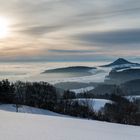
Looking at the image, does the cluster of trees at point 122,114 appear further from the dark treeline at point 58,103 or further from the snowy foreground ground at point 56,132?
the snowy foreground ground at point 56,132

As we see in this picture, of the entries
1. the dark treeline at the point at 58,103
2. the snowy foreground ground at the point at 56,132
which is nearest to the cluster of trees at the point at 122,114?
the dark treeline at the point at 58,103

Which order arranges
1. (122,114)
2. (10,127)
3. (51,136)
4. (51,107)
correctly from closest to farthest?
(51,136)
(10,127)
(122,114)
(51,107)

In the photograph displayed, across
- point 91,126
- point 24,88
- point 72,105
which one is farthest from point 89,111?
point 91,126

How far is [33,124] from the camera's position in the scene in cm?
672

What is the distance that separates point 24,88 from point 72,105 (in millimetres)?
13083

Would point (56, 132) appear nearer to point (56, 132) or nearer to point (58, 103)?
point (56, 132)

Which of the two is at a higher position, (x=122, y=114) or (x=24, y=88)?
(x=24, y=88)

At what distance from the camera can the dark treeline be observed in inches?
2080

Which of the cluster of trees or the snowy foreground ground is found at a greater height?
the snowy foreground ground

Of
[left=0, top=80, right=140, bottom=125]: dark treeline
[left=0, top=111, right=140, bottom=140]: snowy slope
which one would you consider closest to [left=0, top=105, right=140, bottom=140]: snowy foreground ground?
[left=0, top=111, right=140, bottom=140]: snowy slope

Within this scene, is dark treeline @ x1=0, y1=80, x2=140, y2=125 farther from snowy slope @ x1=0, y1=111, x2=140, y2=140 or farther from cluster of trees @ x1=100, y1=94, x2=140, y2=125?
A: snowy slope @ x1=0, y1=111, x2=140, y2=140

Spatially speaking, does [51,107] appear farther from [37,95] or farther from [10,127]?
[10,127]

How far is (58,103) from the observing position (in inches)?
2376

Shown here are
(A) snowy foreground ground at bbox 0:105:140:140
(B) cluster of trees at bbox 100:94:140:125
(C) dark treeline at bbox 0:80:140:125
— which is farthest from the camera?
(C) dark treeline at bbox 0:80:140:125
